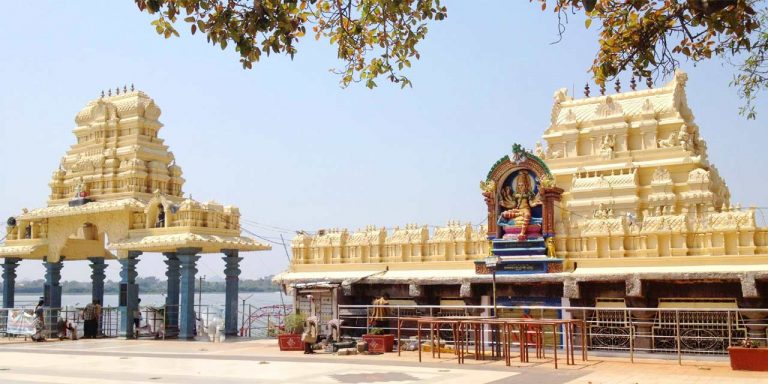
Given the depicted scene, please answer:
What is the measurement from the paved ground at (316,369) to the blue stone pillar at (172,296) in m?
5.38

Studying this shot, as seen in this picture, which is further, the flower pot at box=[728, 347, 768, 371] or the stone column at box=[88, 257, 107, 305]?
the stone column at box=[88, 257, 107, 305]

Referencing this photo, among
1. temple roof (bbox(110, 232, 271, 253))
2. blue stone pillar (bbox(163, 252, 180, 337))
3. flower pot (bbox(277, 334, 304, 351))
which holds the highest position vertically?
temple roof (bbox(110, 232, 271, 253))

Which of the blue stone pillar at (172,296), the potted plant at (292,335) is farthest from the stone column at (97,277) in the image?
the potted plant at (292,335)

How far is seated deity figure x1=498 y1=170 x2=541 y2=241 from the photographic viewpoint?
22.0m

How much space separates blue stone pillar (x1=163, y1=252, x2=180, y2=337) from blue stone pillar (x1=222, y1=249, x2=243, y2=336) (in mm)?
1771

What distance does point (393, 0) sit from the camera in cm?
802

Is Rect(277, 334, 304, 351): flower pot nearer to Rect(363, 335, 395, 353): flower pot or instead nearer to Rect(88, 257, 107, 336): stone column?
Rect(363, 335, 395, 353): flower pot

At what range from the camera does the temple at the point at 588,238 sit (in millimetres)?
19469

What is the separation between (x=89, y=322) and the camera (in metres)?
28.0

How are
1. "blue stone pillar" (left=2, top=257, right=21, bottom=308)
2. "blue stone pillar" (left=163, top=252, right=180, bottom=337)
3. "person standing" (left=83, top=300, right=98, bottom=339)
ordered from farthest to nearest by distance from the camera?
"blue stone pillar" (left=2, top=257, right=21, bottom=308)
"person standing" (left=83, top=300, right=98, bottom=339)
"blue stone pillar" (left=163, top=252, right=180, bottom=337)

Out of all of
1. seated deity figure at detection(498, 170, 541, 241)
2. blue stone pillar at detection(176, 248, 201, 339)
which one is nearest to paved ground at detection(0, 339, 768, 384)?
blue stone pillar at detection(176, 248, 201, 339)

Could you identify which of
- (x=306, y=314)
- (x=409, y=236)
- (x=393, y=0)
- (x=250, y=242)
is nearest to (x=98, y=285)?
(x=250, y=242)

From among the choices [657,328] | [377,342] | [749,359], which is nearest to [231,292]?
[377,342]

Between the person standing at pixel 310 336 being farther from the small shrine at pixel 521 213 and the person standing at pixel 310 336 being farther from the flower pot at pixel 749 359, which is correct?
the flower pot at pixel 749 359
